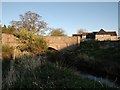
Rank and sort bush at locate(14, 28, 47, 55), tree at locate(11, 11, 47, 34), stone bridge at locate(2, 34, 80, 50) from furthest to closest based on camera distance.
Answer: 1. tree at locate(11, 11, 47, 34)
2. stone bridge at locate(2, 34, 80, 50)
3. bush at locate(14, 28, 47, 55)

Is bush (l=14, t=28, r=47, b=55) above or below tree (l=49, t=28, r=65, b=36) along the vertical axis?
below

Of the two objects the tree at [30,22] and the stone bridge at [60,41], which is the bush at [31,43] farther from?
the tree at [30,22]

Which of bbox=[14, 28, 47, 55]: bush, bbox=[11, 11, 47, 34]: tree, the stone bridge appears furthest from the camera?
bbox=[11, 11, 47, 34]: tree

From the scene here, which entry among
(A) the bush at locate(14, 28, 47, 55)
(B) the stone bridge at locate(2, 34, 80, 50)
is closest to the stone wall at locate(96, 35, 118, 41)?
(B) the stone bridge at locate(2, 34, 80, 50)

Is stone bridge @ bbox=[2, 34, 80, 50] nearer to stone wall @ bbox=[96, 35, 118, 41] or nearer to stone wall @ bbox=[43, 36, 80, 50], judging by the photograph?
stone wall @ bbox=[43, 36, 80, 50]

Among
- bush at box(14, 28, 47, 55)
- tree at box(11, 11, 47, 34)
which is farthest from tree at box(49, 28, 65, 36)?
bush at box(14, 28, 47, 55)

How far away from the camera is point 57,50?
92.7ft

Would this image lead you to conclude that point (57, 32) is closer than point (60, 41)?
No

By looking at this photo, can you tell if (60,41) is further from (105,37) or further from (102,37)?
(102,37)

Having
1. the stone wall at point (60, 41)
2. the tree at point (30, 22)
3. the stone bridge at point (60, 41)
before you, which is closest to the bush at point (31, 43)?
the stone bridge at point (60, 41)

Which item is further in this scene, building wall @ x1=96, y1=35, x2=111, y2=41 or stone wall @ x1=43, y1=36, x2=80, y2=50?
building wall @ x1=96, y1=35, x2=111, y2=41

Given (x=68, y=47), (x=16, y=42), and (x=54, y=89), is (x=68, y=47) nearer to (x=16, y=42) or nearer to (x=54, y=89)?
(x=16, y=42)

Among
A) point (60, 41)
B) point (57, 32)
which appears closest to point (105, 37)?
point (57, 32)

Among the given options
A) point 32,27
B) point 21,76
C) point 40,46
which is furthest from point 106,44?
point 21,76
